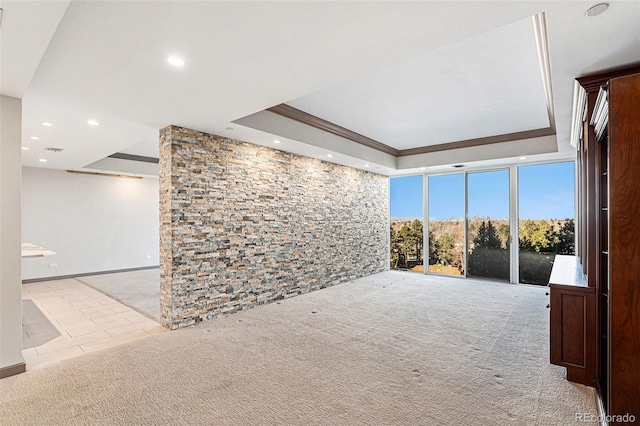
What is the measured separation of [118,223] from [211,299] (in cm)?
566

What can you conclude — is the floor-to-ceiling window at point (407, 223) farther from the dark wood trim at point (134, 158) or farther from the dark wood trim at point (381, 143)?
the dark wood trim at point (134, 158)

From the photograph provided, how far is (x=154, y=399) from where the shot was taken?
2.47 metres

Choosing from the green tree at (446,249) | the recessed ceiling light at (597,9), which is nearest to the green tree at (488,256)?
the green tree at (446,249)

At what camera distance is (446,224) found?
7.80 metres

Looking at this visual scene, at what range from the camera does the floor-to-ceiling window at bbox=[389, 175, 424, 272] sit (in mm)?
8266

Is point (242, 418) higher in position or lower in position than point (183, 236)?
lower

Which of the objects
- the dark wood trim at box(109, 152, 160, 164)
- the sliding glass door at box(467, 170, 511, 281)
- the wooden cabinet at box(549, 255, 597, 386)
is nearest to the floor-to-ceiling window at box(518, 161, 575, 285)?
the sliding glass door at box(467, 170, 511, 281)

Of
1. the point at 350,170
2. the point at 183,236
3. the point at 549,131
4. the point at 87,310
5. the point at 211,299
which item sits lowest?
the point at 87,310

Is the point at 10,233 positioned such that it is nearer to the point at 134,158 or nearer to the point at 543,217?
the point at 134,158

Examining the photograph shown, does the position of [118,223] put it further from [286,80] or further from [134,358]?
[286,80]

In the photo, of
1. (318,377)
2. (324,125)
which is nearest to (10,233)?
(318,377)

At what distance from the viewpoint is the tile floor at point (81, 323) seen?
136 inches

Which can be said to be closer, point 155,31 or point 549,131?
point 155,31

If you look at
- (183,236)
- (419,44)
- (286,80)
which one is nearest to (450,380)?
(419,44)
